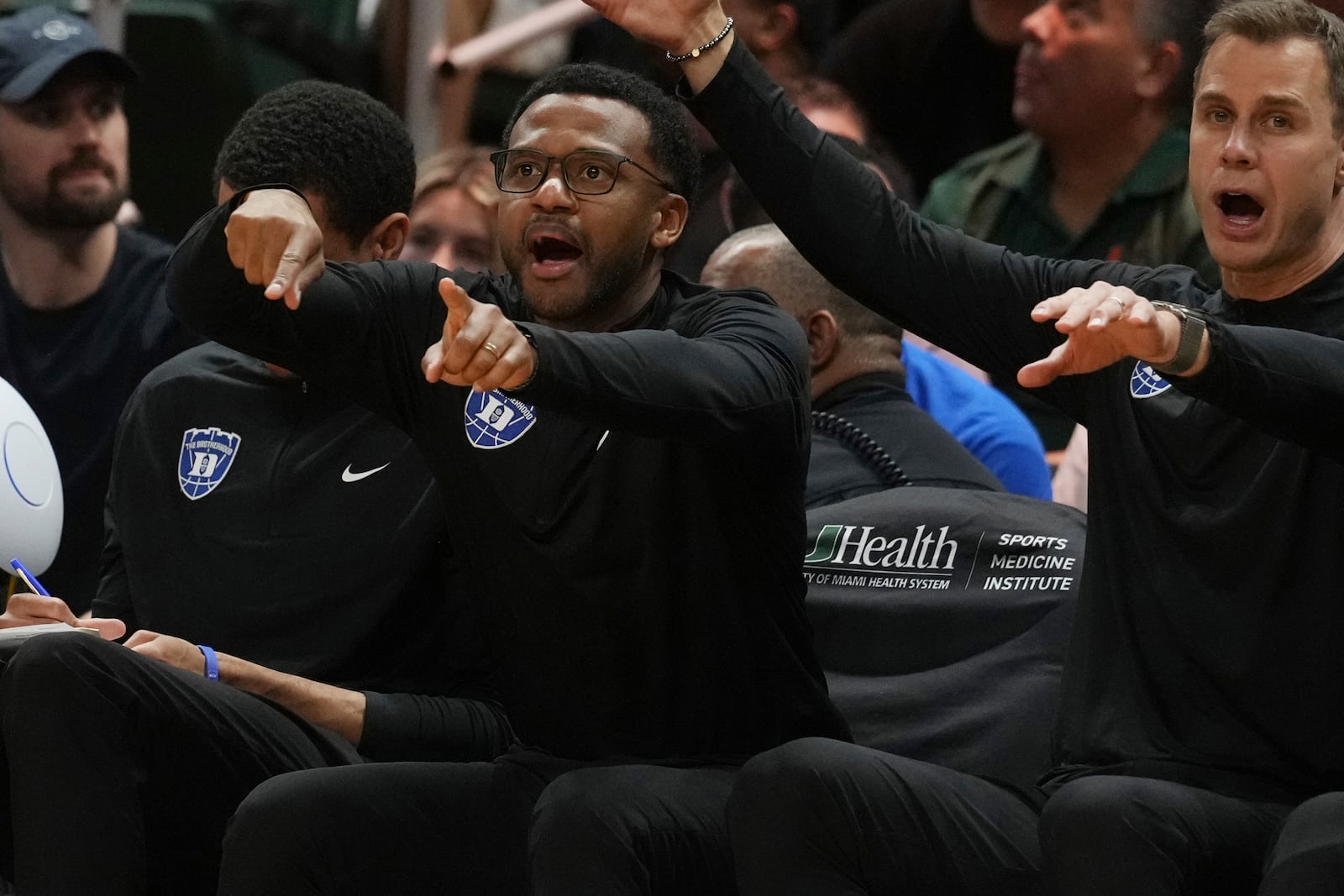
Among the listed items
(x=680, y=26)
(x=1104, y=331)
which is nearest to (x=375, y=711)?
(x=680, y=26)

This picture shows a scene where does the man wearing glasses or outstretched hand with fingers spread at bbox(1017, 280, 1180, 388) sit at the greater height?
outstretched hand with fingers spread at bbox(1017, 280, 1180, 388)

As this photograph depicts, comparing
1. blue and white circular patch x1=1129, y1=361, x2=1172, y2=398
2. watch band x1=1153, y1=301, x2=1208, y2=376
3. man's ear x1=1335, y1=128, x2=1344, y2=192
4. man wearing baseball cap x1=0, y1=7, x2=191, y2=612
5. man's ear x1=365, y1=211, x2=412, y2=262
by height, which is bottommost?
man wearing baseball cap x1=0, y1=7, x2=191, y2=612

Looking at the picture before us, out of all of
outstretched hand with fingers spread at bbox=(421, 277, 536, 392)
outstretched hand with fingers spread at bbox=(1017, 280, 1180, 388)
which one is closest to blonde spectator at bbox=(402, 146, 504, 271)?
outstretched hand with fingers spread at bbox=(421, 277, 536, 392)

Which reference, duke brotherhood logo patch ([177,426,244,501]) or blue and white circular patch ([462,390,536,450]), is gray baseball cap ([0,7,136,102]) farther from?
blue and white circular patch ([462,390,536,450])

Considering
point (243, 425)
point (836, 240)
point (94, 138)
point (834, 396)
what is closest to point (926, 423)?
point (834, 396)

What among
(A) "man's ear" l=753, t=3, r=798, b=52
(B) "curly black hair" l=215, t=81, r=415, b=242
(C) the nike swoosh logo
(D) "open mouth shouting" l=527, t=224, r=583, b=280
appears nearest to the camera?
(D) "open mouth shouting" l=527, t=224, r=583, b=280

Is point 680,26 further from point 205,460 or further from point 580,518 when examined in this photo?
point 205,460

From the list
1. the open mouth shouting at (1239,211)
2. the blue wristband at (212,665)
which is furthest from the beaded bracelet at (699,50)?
the blue wristband at (212,665)

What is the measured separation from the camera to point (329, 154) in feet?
11.1

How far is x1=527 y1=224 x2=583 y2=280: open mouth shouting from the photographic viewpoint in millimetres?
2961

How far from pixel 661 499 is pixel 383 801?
55 cm

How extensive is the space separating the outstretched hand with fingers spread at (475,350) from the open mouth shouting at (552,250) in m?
0.58

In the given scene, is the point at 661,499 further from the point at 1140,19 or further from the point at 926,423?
the point at 1140,19

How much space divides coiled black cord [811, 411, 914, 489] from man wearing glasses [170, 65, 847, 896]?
0.70 m
